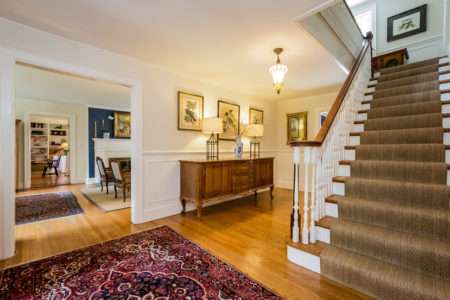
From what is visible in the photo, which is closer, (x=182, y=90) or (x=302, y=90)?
(x=182, y=90)

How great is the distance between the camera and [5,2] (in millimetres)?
1835

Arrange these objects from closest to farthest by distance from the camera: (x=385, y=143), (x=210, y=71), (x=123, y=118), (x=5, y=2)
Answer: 1. (x=5, y=2)
2. (x=385, y=143)
3. (x=210, y=71)
4. (x=123, y=118)

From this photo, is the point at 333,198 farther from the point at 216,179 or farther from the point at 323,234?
the point at 216,179

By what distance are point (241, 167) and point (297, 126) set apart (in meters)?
2.46

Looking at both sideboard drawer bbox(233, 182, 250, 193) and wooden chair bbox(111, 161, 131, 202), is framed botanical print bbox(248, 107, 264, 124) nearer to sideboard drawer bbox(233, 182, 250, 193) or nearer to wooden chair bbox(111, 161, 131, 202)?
sideboard drawer bbox(233, 182, 250, 193)

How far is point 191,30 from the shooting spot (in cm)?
227

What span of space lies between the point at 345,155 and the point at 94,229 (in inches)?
135

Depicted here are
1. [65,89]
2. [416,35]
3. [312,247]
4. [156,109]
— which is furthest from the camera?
[65,89]

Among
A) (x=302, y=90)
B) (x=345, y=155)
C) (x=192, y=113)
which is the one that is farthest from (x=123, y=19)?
(x=302, y=90)

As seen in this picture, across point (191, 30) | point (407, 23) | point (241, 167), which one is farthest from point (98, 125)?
point (407, 23)

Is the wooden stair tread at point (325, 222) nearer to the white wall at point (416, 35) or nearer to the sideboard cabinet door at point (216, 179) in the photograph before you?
the sideboard cabinet door at point (216, 179)

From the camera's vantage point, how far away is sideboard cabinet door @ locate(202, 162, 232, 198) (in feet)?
10.9

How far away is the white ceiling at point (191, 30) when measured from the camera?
1.88 metres

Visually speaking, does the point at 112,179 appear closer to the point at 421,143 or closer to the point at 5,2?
the point at 5,2
